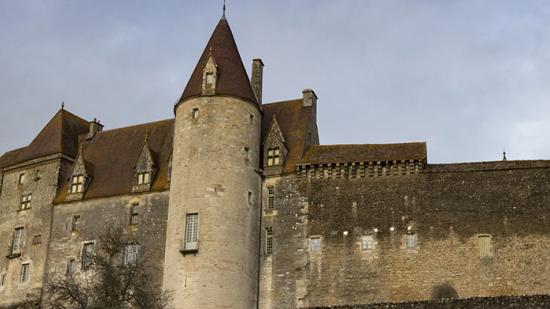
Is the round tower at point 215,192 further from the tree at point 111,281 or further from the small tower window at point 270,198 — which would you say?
the tree at point 111,281

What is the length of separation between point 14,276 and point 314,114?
60.1 feet

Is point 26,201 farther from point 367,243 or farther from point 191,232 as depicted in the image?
point 367,243

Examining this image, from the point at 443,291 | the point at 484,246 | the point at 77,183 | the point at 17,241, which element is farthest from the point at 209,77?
the point at 484,246

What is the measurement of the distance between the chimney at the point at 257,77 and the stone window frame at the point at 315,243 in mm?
8665

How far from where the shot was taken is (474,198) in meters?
45.4

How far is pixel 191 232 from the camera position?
46.3 meters

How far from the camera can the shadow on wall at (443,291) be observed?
43.9 m

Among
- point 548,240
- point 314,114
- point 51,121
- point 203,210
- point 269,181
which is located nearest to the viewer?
point 548,240

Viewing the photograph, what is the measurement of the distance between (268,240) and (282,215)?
4.57ft

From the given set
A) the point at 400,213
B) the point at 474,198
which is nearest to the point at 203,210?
the point at 400,213

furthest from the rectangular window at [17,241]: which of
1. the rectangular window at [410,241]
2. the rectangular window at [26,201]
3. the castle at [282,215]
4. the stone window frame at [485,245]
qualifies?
the stone window frame at [485,245]

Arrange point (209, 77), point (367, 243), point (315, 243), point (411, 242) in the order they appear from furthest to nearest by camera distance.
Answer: point (209, 77)
point (315, 243)
point (367, 243)
point (411, 242)

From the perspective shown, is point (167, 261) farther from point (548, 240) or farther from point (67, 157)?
point (548, 240)

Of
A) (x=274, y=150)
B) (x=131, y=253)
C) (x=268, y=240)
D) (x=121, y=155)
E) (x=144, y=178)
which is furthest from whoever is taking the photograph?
(x=121, y=155)
